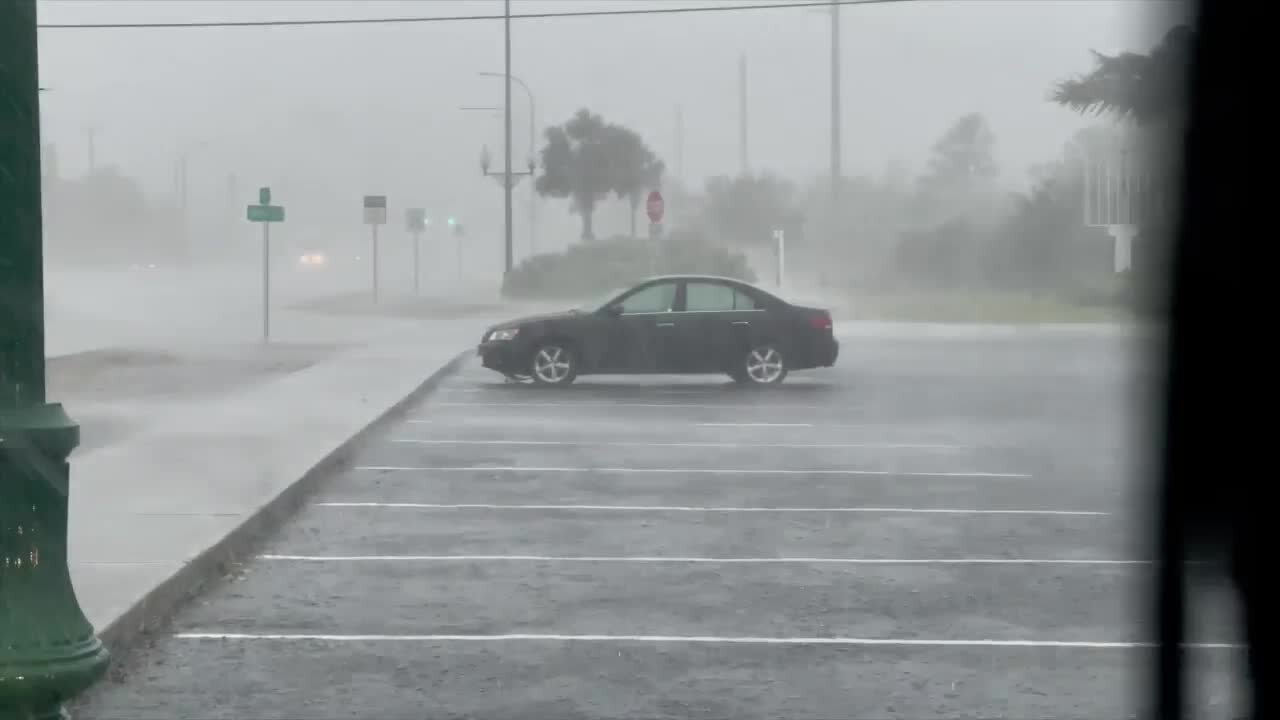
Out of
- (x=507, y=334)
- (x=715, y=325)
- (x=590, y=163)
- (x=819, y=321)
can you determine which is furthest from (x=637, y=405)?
(x=590, y=163)

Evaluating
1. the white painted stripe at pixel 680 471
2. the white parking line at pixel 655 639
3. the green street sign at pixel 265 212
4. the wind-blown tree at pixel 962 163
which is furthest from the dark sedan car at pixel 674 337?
the wind-blown tree at pixel 962 163

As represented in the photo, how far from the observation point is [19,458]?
4047 mm

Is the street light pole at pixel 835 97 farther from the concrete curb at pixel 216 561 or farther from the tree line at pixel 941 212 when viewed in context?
the concrete curb at pixel 216 561

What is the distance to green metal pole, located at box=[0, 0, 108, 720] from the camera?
4031 mm

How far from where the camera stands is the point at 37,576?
4211 mm

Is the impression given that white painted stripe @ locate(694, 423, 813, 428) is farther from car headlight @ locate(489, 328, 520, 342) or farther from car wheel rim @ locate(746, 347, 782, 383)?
car headlight @ locate(489, 328, 520, 342)

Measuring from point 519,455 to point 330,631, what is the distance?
23.0ft

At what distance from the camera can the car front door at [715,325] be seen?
2192cm

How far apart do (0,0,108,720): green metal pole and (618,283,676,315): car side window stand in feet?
58.0

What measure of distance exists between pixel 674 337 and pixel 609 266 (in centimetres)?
4872

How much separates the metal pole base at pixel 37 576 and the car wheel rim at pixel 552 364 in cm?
1759

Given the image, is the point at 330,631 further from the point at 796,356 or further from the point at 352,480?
the point at 796,356

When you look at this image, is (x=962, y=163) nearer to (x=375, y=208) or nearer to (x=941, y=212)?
(x=941, y=212)

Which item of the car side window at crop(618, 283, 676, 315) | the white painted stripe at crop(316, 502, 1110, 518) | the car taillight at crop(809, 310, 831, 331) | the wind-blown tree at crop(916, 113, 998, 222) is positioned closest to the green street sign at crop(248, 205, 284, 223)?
the car side window at crop(618, 283, 676, 315)
